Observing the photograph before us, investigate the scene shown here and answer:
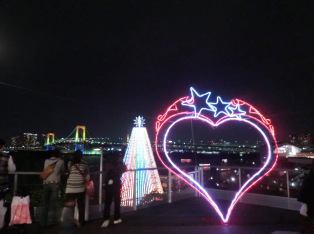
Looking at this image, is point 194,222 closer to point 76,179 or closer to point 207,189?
point 76,179

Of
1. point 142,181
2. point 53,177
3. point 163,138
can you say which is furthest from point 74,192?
point 142,181

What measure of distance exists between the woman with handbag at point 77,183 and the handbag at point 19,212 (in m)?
0.73

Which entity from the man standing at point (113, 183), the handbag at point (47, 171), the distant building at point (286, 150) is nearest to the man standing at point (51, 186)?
the handbag at point (47, 171)

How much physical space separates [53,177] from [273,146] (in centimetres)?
472

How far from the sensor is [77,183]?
6109mm

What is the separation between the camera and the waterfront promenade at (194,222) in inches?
242

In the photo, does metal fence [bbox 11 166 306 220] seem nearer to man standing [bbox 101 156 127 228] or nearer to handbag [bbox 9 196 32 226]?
handbag [bbox 9 196 32 226]

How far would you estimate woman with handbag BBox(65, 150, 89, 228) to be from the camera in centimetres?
607

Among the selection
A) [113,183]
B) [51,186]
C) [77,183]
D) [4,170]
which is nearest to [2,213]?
[4,170]

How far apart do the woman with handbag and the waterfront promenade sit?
1.48ft

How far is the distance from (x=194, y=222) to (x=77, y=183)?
2695 mm

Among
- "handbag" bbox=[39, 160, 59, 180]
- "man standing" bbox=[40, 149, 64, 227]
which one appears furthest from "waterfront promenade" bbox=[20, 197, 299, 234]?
"handbag" bbox=[39, 160, 59, 180]

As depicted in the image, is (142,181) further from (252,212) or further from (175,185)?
(252,212)

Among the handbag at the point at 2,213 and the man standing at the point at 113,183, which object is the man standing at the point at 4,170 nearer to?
the handbag at the point at 2,213
